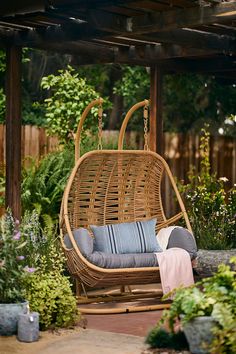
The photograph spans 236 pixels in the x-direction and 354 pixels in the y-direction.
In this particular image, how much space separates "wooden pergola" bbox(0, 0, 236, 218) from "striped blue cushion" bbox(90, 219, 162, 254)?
0.88m

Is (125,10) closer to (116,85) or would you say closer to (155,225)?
(155,225)

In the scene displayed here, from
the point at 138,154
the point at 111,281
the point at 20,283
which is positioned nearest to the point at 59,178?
the point at 138,154

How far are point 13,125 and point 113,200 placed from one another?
123 centimetres

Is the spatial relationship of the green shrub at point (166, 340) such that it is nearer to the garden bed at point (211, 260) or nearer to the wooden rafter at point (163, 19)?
the wooden rafter at point (163, 19)

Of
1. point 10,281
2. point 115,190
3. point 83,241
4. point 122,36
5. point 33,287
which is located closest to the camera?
point 10,281

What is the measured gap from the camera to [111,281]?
7.88 metres

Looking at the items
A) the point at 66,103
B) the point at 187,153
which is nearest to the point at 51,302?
the point at 66,103

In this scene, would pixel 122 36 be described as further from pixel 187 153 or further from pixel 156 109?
pixel 187 153

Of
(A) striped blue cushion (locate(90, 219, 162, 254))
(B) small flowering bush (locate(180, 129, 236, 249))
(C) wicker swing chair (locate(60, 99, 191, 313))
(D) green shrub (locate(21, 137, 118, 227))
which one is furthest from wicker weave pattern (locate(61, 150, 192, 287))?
(D) green shrub (locate(21, 137, 118, 227))

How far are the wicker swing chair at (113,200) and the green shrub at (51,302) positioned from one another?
676mm

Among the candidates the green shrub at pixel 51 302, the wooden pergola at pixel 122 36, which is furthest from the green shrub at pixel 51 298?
the wooden pergola at pixel 122 36

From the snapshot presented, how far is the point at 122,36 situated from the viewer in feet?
28.2

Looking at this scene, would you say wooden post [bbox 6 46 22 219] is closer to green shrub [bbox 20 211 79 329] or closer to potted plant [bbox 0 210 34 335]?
green shrub [bbox 20 211 79 329]

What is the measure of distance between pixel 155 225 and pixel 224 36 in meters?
2.00
